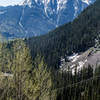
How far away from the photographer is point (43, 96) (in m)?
66.0

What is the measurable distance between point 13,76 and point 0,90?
5230 millimetres

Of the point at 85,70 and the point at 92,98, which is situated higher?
the point at 85,70

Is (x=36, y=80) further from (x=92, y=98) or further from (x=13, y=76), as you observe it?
(x=92, y=98)

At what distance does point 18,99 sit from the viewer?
202ft

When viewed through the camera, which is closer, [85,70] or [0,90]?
[0,90]

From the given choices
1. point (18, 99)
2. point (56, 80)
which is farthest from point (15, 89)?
point (56, 80)

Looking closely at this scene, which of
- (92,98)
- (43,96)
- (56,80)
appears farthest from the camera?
(56,80)

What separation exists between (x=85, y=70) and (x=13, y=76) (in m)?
106

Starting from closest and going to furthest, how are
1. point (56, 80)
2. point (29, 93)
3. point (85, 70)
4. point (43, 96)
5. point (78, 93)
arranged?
point (29, 93), point (43, 96), point (78, 93), point (56, 80), point (85, 70)

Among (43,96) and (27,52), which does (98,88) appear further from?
(27,52)

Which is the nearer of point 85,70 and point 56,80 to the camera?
point 56,80

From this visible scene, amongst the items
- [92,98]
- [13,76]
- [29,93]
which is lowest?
[92,98]

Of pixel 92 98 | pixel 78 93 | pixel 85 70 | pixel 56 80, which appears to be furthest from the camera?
pixel 85 70

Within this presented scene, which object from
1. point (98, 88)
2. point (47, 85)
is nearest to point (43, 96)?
point (47, 85)
